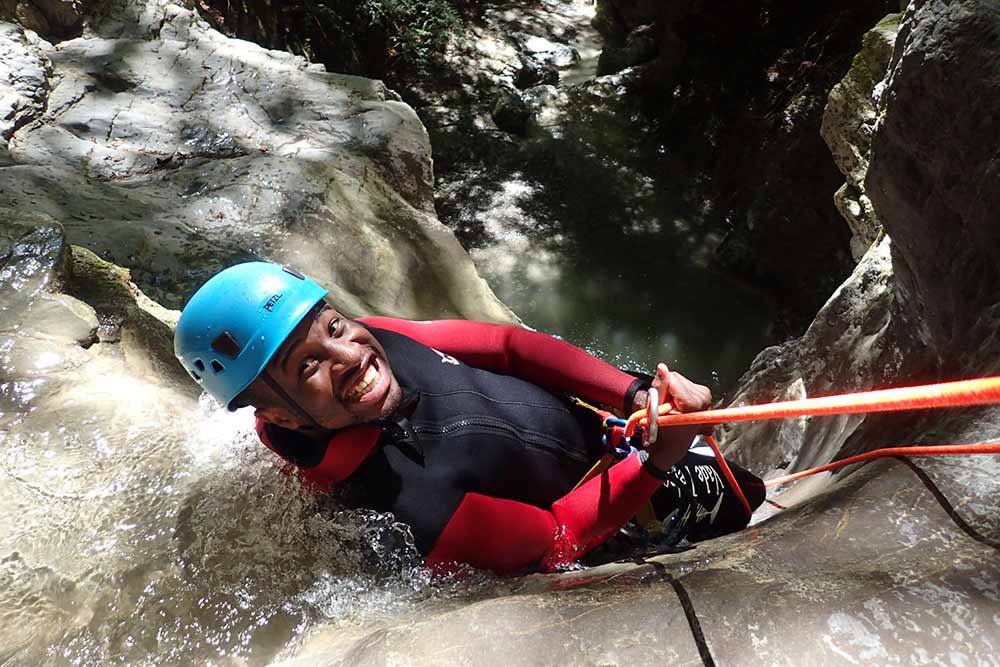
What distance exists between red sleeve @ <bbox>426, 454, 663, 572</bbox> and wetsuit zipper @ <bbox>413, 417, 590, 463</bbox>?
0.18 metres

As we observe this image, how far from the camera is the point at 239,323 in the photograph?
1771 mm

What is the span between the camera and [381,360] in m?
1.97

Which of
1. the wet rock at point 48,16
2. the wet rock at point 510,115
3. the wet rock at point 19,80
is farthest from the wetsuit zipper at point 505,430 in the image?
the wet rock at point 510,115

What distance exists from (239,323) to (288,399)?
252mm

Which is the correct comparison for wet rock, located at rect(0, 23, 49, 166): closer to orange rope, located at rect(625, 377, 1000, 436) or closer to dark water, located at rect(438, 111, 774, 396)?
dark water, located at rect(438, 111, 774, 396)

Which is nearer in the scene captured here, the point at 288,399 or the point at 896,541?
the point at 896,541

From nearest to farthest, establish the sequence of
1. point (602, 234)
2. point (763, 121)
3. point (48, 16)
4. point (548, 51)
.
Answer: point (48, 16) → point (763, 121) → point (602, 234) → point (548, 51)

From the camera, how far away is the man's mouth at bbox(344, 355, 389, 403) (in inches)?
73.2

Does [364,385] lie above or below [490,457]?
above

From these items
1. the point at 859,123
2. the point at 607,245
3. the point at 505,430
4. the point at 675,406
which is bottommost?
the point at 607,245

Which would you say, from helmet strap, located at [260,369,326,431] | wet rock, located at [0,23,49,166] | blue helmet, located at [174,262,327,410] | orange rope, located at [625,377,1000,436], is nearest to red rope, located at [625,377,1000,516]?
orange rope, located at [625,377,1000,436]

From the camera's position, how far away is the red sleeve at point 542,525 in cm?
184

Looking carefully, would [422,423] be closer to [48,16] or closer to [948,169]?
[948,169]

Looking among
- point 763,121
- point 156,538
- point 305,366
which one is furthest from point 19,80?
point 763,121
